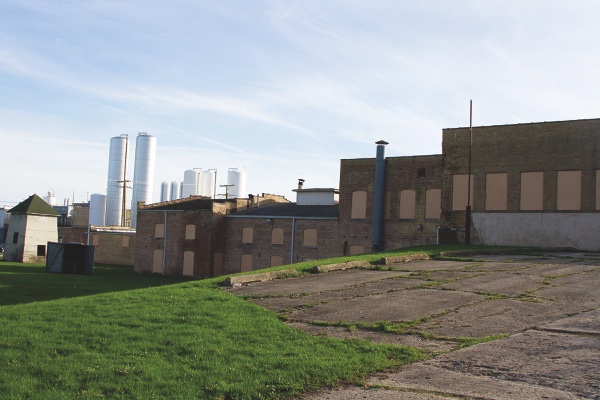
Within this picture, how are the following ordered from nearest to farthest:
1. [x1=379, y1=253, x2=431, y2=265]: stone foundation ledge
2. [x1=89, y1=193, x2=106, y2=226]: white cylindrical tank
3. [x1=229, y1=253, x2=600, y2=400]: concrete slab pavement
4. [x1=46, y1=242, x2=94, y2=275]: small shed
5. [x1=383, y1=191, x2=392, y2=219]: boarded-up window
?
[x1=229, y1=253, x2=600, y2=400]: concrete slab pavement, [x1=379, y1=253, x2=431, y2=265]: stone foundation ledge, [x1=383, y1=191, x2=392, y2=219]: boarded-up window, [x1=46, y1=242, x2=94, y2=275]: small shed, [x1=89, y1=193, x2=106, y2=226]: white cylindrical tank

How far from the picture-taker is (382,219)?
121 feet

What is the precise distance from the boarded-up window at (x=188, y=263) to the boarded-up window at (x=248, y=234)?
4115 mm

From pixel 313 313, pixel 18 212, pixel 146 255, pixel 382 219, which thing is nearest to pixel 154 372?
pixel 313 313

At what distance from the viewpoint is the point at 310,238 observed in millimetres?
40031

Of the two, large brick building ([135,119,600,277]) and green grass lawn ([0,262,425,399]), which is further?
large brick building ([135,119,600,277])

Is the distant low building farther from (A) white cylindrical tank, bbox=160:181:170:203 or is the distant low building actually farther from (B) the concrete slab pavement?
(A) white cylindrical tank, bbox=160:181:170:203

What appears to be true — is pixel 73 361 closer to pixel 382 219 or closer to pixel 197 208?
pixel 382 219

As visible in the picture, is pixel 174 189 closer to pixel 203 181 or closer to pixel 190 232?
pixel 203 181

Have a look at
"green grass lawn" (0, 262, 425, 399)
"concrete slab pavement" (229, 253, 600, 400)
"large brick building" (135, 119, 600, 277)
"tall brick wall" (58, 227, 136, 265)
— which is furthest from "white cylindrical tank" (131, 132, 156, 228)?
"green grass lawn" (0, 262, 425, 399)

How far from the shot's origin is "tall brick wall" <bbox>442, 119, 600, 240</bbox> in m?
28.1

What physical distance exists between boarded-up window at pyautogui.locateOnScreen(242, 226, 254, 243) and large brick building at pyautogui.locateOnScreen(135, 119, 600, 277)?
0.10 m

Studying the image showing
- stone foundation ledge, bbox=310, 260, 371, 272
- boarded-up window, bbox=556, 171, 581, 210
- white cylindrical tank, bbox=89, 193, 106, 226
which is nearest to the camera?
stone foundation ledge, bbox=310, 260, 371, 272

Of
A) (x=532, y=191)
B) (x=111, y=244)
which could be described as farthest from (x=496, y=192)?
(x=111, y=244)

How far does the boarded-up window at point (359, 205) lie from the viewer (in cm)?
3778
